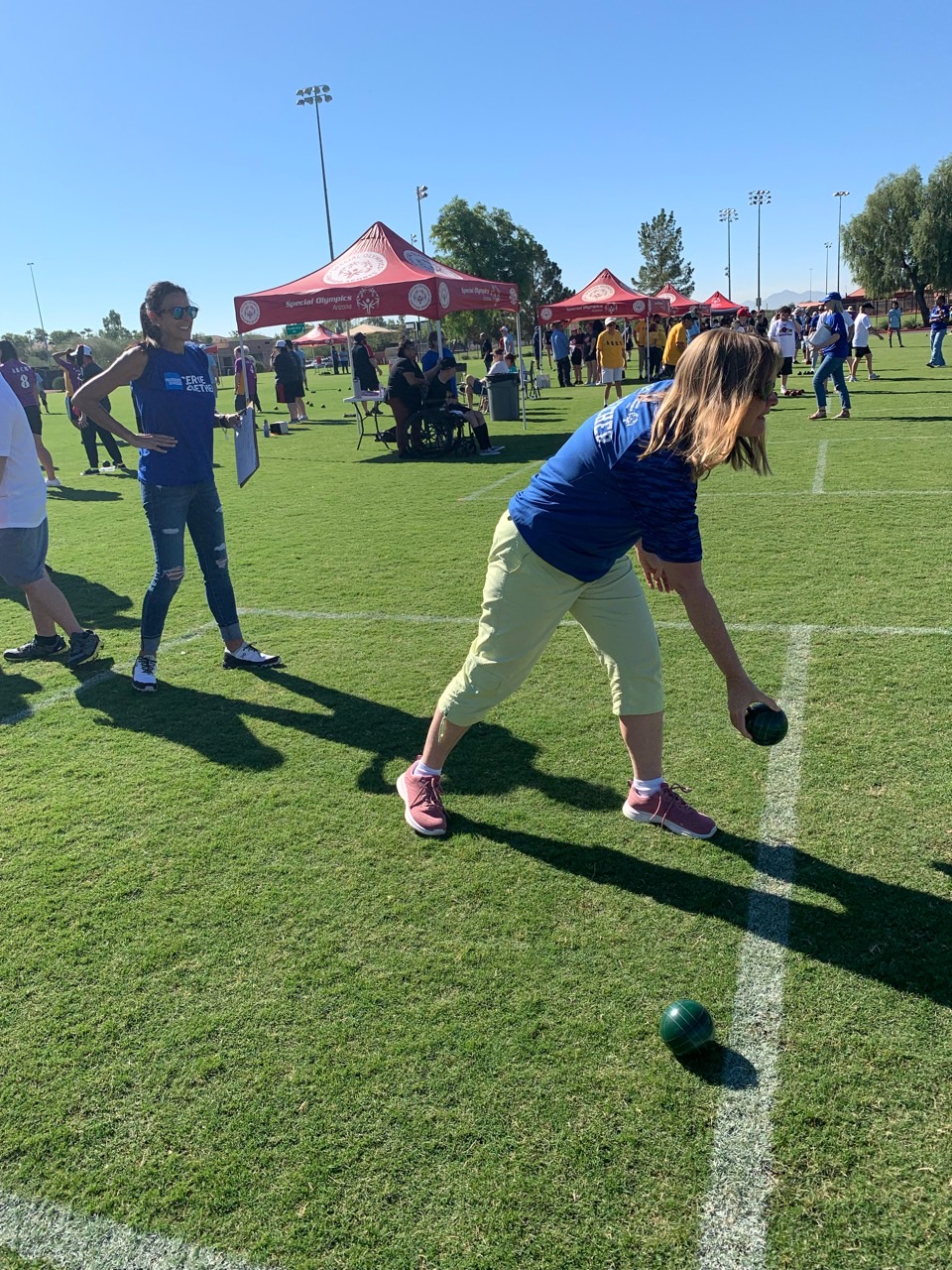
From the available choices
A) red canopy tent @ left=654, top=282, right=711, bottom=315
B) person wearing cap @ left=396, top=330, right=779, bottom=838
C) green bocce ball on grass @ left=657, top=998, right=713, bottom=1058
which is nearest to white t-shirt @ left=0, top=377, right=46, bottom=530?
person wearing cap @ left=396, top=330, right=779, bottom=838

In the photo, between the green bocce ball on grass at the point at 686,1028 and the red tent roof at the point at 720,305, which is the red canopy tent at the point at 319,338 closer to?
the red tent roof at the point at 720,305

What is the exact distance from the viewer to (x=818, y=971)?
268 centimetres

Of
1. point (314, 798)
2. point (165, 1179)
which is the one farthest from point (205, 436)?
point (165, 1179)

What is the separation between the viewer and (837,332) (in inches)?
547

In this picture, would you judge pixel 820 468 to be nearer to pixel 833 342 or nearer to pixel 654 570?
pixel 833 342

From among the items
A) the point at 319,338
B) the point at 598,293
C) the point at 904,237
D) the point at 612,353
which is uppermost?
the point at 904,237

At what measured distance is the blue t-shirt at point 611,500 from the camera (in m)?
2.64

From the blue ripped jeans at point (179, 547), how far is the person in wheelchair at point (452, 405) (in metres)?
9.88

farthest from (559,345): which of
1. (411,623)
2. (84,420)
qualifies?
(411,623)

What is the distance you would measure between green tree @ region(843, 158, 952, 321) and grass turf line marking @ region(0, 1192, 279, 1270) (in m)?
71.6

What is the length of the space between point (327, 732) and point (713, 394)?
2840 mm

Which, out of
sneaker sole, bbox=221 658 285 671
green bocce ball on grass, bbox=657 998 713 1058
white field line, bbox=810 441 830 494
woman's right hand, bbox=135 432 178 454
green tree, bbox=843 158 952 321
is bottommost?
green bocce ball on grass, bbox=657 998 713 1058

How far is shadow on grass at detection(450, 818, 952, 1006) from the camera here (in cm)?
268

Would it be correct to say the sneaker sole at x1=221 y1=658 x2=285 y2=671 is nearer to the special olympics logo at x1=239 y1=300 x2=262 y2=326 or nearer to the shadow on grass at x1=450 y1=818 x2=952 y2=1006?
the shadow on grass at x1=450 y1=818 x2=952 y2=1006
